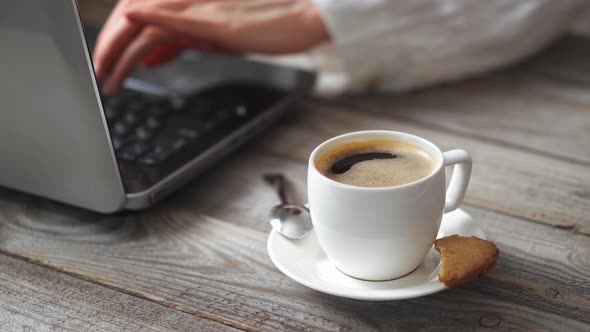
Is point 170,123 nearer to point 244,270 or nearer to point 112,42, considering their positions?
point 112,42

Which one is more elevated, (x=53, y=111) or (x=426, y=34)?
(x=53, y=111)

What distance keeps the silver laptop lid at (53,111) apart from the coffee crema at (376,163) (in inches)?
7.9

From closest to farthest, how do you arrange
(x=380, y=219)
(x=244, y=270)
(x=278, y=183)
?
(x=380, y=219), (x=244, y=270), (x=278, y=183)

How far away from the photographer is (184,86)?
921 mm

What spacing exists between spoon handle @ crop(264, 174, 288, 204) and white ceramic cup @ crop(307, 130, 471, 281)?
0.17m

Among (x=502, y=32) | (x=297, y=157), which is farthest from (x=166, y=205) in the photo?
(x=502, y=32)

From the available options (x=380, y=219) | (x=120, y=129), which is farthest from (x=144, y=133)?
(x=380, y=219)

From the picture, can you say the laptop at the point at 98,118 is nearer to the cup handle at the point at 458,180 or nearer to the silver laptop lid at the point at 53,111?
the silver laptop lid at the point at 53,111

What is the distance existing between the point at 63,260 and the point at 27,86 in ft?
0.53

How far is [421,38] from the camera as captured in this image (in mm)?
909

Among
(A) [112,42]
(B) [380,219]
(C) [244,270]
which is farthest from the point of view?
(A) [112,42]

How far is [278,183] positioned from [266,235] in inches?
3.8

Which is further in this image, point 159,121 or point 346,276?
point 159,121

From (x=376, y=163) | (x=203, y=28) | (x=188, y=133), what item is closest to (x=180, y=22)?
(x=203, y=28)
